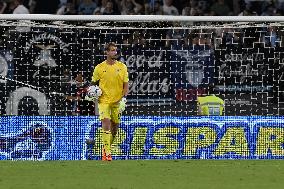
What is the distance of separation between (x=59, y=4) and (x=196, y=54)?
6751 millimetres

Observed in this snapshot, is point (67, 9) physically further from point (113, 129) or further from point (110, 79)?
point (113, 129)

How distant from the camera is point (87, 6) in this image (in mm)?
26438

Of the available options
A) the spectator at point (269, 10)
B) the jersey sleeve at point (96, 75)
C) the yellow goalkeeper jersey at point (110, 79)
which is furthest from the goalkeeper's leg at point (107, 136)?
the spectator at point (269, 10)

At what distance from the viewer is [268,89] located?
21312 mm

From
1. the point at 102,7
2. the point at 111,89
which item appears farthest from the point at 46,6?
the point at 111,89

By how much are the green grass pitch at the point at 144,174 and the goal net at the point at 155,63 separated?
91.9 inches

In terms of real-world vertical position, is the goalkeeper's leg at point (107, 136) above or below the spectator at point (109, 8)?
below

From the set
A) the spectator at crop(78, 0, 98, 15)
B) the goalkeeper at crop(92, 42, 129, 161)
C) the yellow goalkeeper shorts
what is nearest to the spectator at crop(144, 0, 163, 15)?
the spectator at crop(78, 0, 98, 15)

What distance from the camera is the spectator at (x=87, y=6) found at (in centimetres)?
2633

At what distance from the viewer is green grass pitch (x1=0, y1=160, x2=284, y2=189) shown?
13773 millimetres

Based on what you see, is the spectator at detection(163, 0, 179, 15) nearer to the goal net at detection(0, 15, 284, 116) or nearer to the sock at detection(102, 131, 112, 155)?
the goal net at detection(0, 15, 284, 116)

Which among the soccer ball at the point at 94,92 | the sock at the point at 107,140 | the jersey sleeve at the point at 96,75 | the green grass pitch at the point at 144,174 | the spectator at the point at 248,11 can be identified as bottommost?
the green grass pitch at the point at 144,174

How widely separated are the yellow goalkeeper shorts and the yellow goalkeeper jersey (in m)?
0.09

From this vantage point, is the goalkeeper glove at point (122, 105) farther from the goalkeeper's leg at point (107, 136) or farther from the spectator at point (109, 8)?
the spectator at point (109, 8)
